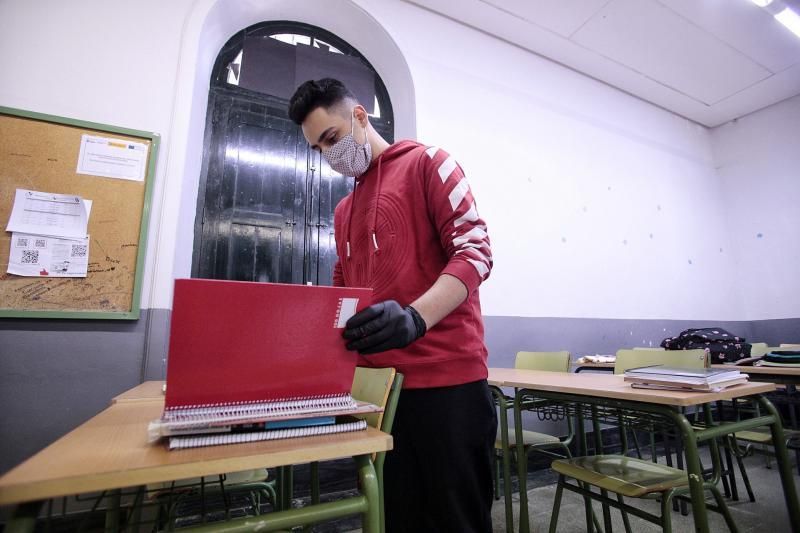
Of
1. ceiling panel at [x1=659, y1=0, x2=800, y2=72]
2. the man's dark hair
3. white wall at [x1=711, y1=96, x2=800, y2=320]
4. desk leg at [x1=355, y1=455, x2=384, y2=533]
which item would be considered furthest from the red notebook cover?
white wall at [x1=711, y1=96, x2=800, y2=320]

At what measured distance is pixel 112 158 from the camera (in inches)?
75.7

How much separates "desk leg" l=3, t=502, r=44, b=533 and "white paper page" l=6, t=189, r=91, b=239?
175 centimetres

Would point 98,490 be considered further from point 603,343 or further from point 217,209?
point 603,343

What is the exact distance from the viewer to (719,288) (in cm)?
430

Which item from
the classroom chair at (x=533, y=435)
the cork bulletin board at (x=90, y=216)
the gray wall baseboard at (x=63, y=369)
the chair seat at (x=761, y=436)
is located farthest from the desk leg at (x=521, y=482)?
the cork bulletin board at (x=90, y=216)

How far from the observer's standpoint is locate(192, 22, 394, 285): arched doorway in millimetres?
2439

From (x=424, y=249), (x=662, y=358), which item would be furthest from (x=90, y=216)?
(x=662, y=358)

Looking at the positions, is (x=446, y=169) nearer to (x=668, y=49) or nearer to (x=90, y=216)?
(x=90, y=216)

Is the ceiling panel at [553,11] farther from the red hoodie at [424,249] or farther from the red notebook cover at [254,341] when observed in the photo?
the red notebook cover at [254,341]

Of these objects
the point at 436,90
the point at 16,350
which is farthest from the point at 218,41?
the point at 16,350

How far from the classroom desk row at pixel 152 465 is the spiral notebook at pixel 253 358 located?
3 cm

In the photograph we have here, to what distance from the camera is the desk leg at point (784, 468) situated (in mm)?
1185

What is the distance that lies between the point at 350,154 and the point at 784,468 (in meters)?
1.60

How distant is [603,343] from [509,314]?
3.33 feet
